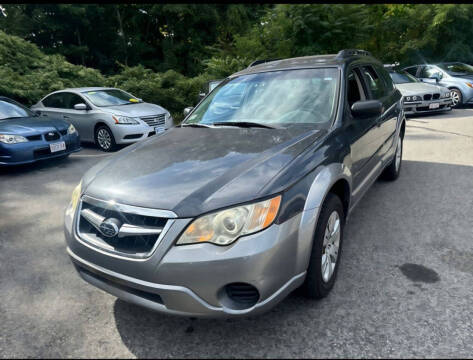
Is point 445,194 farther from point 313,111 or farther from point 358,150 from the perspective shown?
point 313,111

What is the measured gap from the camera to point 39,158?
21.6 ft

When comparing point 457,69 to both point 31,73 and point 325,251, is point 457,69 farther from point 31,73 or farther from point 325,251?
point 31,73

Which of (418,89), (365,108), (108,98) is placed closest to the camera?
(365,108)

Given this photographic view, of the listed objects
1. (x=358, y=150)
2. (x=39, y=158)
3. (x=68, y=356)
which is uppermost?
(x=358, y=150)

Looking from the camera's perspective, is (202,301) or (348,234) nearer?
(202,301)

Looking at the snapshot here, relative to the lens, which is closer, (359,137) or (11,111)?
(359,137)

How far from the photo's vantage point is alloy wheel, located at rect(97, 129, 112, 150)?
326 inches

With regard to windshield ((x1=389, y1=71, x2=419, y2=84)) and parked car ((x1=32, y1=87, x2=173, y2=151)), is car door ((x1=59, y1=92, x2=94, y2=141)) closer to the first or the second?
parked car ((x1=32, y1=87, x2=173, y2=151))

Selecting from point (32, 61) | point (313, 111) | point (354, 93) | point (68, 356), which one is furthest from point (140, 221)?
point (32, 61)

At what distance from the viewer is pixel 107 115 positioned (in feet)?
26.8

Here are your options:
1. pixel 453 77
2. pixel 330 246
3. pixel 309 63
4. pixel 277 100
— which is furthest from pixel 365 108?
pixel 453 77

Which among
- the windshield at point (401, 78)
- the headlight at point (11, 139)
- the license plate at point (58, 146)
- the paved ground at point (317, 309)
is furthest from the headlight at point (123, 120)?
the windshield at point (401, 78)

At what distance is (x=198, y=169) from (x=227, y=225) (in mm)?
545

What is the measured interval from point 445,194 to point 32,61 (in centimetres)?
1386
